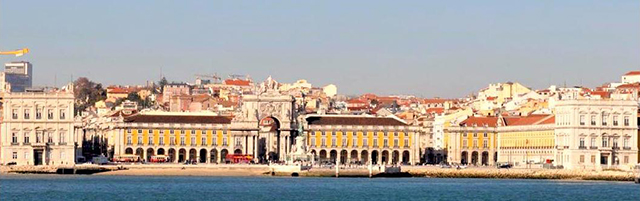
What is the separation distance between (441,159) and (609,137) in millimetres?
22178

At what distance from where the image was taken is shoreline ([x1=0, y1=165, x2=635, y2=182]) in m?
98.4

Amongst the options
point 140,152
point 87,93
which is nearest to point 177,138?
point 140,152

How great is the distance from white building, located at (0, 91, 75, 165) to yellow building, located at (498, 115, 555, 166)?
28.3 meters

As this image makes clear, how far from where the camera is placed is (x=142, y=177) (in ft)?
328

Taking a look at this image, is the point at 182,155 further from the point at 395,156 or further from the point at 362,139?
the point at 395,156

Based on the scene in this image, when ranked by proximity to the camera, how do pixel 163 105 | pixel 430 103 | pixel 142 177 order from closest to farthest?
1. pixel 142 177
2. pixel 163 105
3. pixel 430 103

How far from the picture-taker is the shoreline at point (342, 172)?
98.4m

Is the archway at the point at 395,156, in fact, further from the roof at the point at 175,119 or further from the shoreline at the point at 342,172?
the shoreline at the point at 342,172

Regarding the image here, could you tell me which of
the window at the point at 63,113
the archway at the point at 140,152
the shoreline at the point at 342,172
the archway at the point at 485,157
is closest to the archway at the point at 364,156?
the archway at the point at 485,157

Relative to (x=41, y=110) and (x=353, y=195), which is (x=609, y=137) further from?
(x=353, y=195)

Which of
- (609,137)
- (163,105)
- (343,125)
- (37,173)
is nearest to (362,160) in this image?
(343,125)

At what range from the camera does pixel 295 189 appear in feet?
260

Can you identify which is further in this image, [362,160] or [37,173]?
[362,160]

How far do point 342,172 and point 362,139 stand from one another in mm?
28323
